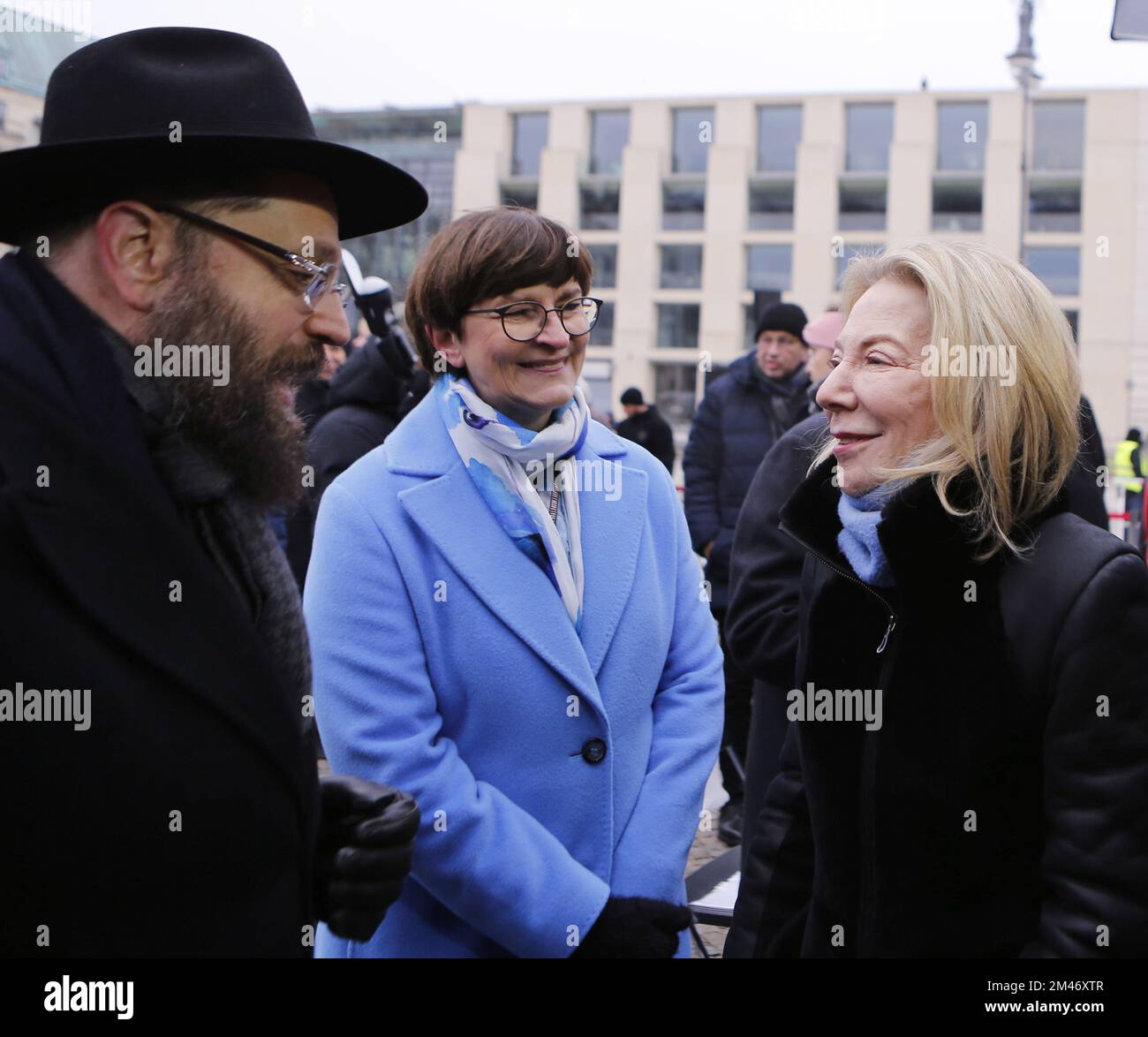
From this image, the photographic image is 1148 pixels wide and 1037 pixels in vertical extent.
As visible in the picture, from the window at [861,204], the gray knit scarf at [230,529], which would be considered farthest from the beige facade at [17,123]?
the gray knit scarf at [230,529]

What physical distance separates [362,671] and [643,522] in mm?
670

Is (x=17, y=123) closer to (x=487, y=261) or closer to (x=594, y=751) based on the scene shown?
(x=487, y=261)

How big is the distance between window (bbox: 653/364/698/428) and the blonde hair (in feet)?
165

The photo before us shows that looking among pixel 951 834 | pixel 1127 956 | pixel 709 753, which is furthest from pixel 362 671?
pixel 1127 956

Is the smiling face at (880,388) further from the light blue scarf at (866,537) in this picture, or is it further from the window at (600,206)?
the window at (600,206)

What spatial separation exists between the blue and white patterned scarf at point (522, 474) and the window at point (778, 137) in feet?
187

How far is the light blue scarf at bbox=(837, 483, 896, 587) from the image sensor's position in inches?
83.0

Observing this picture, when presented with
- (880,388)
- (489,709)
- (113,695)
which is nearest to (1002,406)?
(880,388)

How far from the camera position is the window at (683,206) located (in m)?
57.4

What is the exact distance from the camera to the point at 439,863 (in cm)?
220

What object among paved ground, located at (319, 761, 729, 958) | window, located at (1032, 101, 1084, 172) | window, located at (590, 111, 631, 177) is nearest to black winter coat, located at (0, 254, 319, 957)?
paved ground, located at (319, 761, 729, 958)

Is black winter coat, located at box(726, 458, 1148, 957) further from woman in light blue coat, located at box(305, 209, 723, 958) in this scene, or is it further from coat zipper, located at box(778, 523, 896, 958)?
woman in light blue coat, located at box(305, 209, 723, 958)

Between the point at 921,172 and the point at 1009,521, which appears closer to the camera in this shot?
the point at 1009,521
